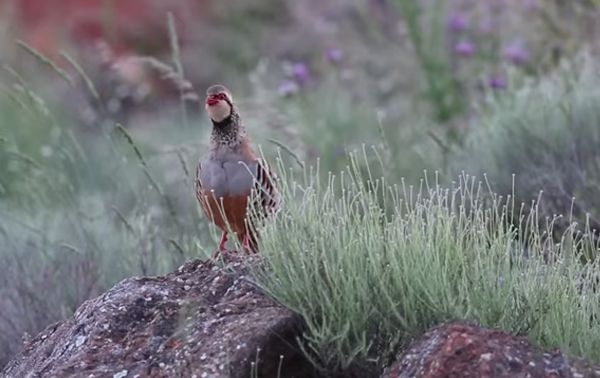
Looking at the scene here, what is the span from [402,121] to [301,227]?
22.1ft

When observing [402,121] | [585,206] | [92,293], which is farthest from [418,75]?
[92,293]

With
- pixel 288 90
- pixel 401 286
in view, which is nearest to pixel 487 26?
pixel 288 90

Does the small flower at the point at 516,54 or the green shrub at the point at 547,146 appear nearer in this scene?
the green shrub at the point at 547,146

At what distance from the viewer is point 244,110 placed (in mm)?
9180

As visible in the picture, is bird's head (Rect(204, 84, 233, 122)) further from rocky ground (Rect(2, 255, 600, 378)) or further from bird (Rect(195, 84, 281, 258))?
rocky ground (Rect(2, 255, 600, 378))

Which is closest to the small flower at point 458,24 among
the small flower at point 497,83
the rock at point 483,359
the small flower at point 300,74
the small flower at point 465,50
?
the small flower at point 465,50

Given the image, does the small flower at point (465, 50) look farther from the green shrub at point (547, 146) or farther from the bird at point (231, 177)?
the bird at point (231, 177)

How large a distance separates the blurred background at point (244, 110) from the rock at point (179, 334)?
0.21 meters

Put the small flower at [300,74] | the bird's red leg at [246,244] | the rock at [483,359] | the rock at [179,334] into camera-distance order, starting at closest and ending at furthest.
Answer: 1. the rock at [483,359]
2. the rock at [179,334]
3. the bird's red leg at [246,244]
4. the small flower at [300,74]

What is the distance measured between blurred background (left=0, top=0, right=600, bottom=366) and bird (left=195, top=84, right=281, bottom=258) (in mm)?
234

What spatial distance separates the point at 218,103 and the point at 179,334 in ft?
4.34

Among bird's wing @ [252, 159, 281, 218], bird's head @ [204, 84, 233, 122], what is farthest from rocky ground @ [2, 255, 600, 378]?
bird's head @ [204, 84, 233, 122]

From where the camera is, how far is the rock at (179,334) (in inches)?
158

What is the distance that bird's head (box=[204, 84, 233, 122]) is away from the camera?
524 centimetres
